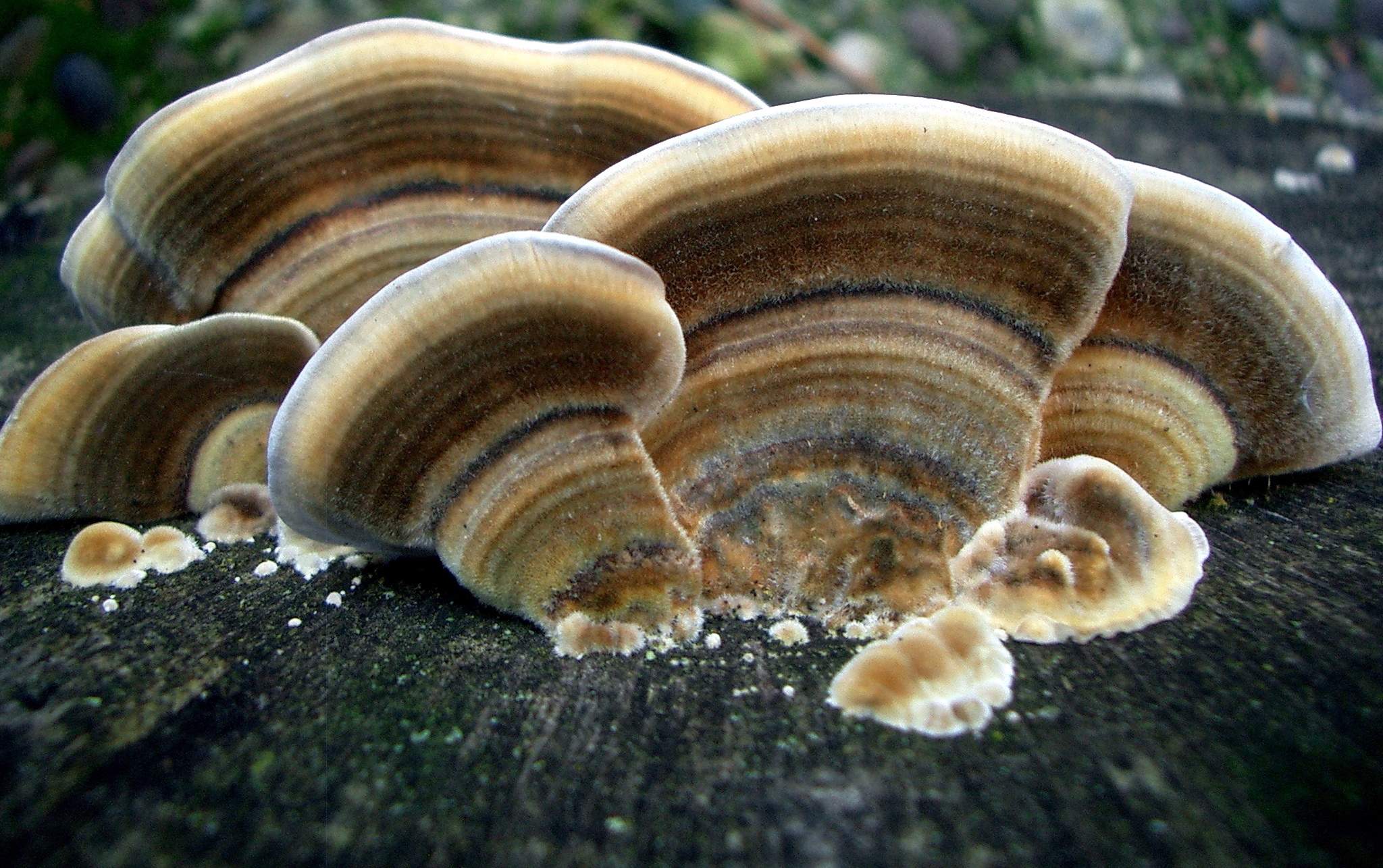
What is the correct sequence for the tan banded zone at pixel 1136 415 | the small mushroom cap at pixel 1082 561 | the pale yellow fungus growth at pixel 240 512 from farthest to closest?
1. the pale yellow fungus growth at pixel 240 512
2. the tan banded zone at pixel 1136 415
3. the small mushroom cap at pixel 1082 561

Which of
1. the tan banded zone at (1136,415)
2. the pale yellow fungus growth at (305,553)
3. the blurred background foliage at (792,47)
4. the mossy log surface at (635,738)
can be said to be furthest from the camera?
the blurred background foliage at (792,47)

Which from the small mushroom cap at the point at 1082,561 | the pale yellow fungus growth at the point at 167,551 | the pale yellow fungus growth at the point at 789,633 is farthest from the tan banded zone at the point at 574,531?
the pale yellow fungus growth at the point at 167,551

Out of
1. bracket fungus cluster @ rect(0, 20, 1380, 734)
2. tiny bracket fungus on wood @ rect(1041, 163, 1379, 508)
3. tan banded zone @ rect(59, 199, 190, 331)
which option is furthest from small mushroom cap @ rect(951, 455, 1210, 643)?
tan banded zone @ rect(59, 199, 190, 331)

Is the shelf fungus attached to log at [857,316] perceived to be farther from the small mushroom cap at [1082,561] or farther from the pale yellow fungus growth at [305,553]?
the pale yellow fungus growth at [305,553]

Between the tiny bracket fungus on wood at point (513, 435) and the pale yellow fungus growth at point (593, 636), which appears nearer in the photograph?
the tiny bracket fungus on wood at point (513, 435)

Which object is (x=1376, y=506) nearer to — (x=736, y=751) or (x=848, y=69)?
(x=736, y=751)

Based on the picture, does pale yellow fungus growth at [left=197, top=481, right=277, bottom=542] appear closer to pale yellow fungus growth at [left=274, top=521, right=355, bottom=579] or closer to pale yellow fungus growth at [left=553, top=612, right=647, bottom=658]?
pale yellow fungus growth at [left=274, top=521, right=355, bottom=579]

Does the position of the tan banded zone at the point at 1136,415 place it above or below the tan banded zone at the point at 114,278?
below

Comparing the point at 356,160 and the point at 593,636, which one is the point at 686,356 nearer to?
the point at 593,636
